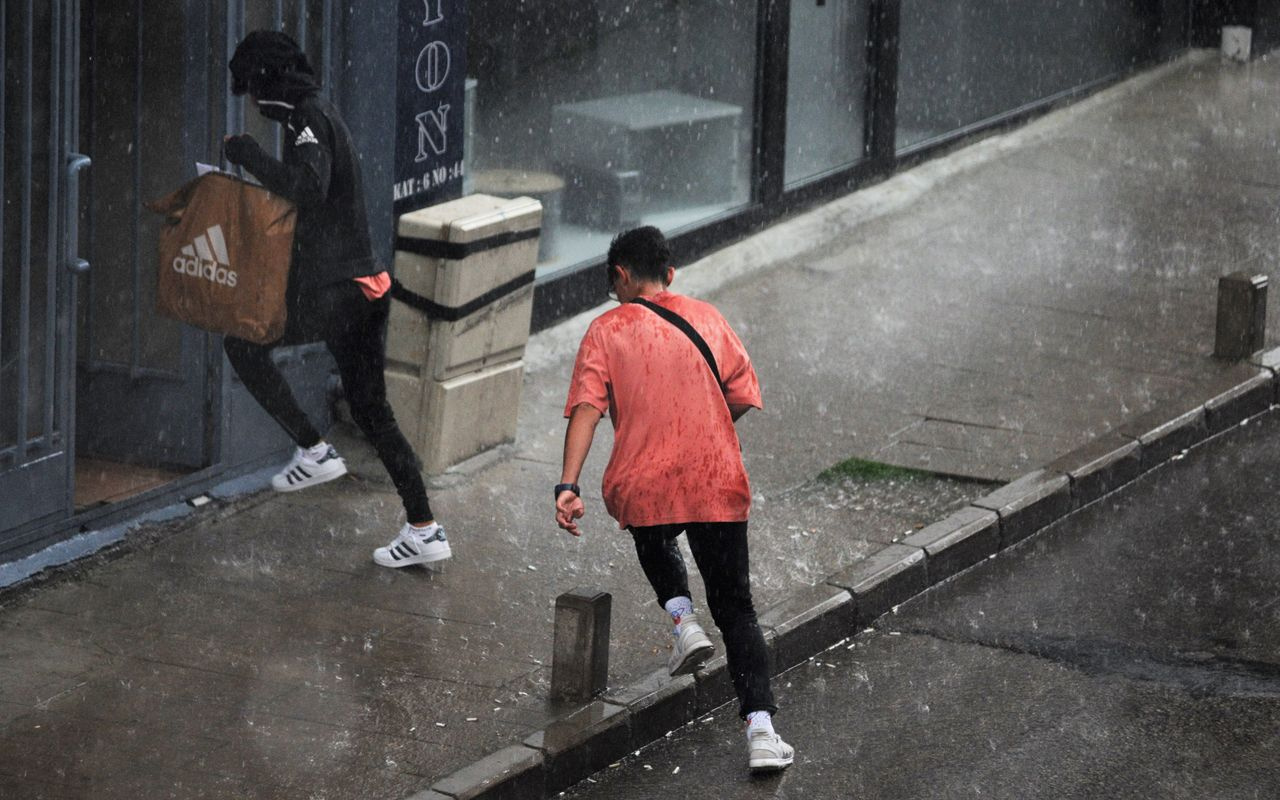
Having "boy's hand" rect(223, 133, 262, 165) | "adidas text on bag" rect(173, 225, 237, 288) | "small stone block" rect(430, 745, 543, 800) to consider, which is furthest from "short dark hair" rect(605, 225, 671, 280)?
"adidas text on bag" rect(173, 225, 237, 288)

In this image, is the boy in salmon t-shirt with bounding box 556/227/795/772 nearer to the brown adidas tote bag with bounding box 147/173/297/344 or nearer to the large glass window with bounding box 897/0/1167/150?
the brown adidas tote bag with bounding box 147/173/297/344

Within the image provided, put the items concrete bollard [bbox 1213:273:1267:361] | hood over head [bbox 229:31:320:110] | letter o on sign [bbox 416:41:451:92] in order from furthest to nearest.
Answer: concrete bollard [bbox 1213:273:1267:361]
letter o on sign [bbox 416:41:451:92]
hood over head [bbox 229:31:320:110]

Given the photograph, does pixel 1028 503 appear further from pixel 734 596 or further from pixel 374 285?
pixel 374 285

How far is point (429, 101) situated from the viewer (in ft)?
30.5

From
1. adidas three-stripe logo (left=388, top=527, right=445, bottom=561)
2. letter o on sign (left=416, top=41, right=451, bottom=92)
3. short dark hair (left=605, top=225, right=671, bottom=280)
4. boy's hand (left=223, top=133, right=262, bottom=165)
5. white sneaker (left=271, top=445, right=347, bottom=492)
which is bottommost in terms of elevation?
adidas three-stripe logo (left=388, top=527, right=445, bottom=561)

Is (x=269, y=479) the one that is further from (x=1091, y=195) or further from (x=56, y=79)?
(x=1091, y=195)

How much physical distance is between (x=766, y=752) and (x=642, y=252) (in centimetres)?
160

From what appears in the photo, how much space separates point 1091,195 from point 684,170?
152 inches

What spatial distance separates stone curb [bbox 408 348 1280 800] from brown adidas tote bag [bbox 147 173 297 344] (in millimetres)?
2216

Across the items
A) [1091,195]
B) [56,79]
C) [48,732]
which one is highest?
[56,79]

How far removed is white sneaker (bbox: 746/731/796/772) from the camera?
6.17 metres

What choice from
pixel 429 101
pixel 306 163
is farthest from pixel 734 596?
pixel 429 101

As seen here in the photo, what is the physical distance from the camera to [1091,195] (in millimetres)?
15055

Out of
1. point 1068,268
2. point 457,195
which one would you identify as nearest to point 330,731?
point 457,195
